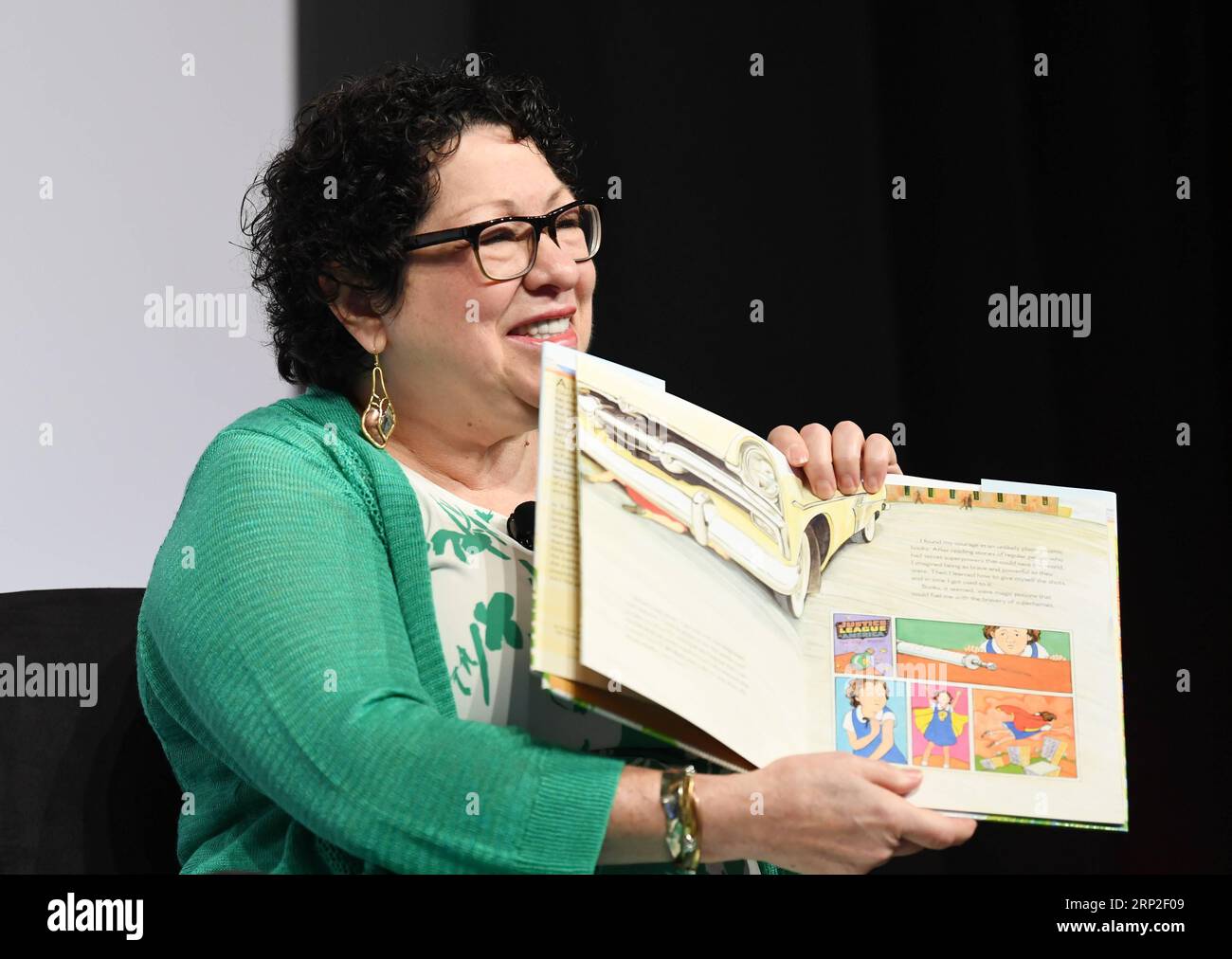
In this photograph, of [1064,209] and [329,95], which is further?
[1064,209]

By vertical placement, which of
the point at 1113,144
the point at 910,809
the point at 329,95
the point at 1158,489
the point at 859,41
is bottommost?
the point at 910,809

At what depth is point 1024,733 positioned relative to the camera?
105cm

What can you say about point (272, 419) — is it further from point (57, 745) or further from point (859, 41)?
point (859, 41)

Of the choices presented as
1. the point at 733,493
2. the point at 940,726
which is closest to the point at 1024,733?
the point at 940,726

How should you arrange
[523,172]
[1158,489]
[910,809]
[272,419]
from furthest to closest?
[1158,489], [523,172], [272,419], [910,809]

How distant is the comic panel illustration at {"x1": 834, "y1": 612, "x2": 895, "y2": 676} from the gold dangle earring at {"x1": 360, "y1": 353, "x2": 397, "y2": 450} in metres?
0.44

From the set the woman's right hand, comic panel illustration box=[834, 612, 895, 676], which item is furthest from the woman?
comic panel illustration box=[834, 612, 895, 676]

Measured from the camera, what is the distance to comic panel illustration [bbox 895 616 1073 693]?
Result: 3.47ft

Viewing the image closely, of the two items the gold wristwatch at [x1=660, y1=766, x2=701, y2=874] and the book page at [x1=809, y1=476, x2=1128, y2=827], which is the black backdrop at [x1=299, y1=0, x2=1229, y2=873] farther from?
the gold wristwatch at [x1=660, y1=766, x2=701, y2=874]

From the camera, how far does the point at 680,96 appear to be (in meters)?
1.87

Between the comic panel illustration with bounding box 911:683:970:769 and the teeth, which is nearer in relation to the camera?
the comic panel illustration with bounding box 911:683:970:769

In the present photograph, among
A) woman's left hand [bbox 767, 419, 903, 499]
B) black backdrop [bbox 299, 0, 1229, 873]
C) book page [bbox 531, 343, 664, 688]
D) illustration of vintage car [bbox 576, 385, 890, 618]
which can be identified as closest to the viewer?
book page [bbox 531, 343, 664, 688]
